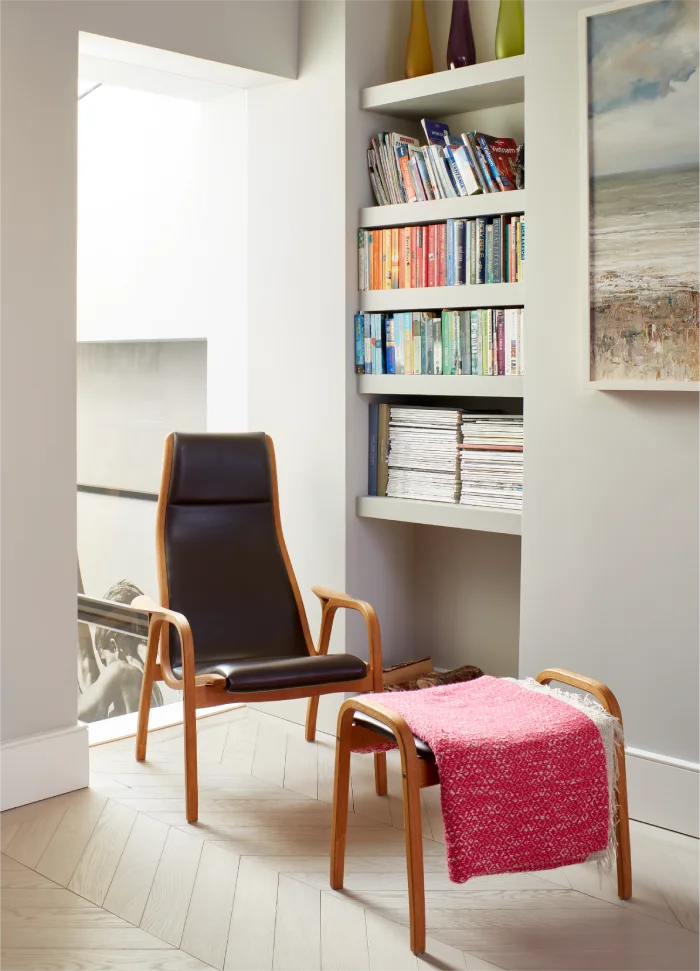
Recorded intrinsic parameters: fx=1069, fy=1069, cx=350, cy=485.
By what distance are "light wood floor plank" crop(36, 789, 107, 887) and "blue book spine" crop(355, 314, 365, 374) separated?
63.2 inches

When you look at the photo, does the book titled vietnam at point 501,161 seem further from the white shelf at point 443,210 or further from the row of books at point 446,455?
the row of books at point 446,455

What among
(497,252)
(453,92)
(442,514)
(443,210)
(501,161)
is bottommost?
(442,514)

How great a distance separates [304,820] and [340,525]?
3.52 ft

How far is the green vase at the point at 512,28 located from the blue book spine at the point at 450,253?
1.78 feet

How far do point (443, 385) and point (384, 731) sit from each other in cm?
138

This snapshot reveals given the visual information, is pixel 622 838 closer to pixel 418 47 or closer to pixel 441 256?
pixel 441 256

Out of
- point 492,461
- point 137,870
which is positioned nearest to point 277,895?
point 137,870

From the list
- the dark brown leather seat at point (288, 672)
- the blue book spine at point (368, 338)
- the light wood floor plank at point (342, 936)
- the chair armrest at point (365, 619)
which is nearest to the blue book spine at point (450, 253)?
the blue book spine at point (368, 338)

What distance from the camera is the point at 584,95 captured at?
9.32 ft

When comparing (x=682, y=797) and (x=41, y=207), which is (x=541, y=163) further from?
(x=682, y=797)

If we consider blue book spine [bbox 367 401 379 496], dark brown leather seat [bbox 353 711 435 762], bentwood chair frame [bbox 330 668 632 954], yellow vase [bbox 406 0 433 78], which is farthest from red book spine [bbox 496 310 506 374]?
dark brown leather seat [bbox 353 711 435 762]

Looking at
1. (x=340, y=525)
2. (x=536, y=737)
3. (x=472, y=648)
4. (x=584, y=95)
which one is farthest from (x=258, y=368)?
(x=536, y=737)

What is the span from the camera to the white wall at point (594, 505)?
280 cm

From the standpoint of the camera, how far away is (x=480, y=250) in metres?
3.31
